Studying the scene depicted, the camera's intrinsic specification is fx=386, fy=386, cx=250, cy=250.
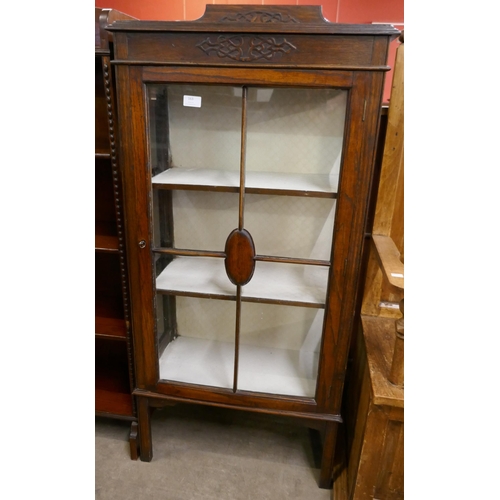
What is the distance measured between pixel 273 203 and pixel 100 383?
1035mm

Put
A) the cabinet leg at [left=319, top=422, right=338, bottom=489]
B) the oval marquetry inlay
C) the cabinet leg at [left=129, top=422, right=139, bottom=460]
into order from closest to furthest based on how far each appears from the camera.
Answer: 1. the oval marquetry inlay
2. the cabinet leg at [left=319, top=422, right=338, bottom=489]
3. the cabinet leg at [left=129, top=422, right=139, bottom=460]

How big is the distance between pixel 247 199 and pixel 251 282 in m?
0.27

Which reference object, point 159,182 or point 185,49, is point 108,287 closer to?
point 159,182

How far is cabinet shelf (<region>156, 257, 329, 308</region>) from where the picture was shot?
1.20 meters

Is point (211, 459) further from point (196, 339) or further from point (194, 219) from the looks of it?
point (194, 219)

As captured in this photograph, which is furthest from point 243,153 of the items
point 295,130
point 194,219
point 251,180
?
point 194,219

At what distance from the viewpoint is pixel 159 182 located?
3.69 ft

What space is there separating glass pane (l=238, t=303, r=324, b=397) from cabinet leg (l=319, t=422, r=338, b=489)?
13 cm

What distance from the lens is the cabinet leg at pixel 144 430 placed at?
4.43 feet

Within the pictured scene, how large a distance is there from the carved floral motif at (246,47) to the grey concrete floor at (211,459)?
1.36 m

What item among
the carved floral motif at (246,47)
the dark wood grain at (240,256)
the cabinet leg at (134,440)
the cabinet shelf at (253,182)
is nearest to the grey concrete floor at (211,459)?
the cabinet leg at (134,440)

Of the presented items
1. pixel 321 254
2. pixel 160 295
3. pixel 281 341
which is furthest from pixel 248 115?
pixel 281 341

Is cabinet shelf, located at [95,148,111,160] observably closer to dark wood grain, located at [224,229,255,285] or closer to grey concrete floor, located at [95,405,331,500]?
dark wood grain, located at [224,229,255,285]

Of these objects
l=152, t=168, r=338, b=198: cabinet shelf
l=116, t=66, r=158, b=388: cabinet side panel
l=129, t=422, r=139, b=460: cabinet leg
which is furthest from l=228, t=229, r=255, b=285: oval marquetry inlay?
l=129, t=422, r=139, b=460: cabinet leg
